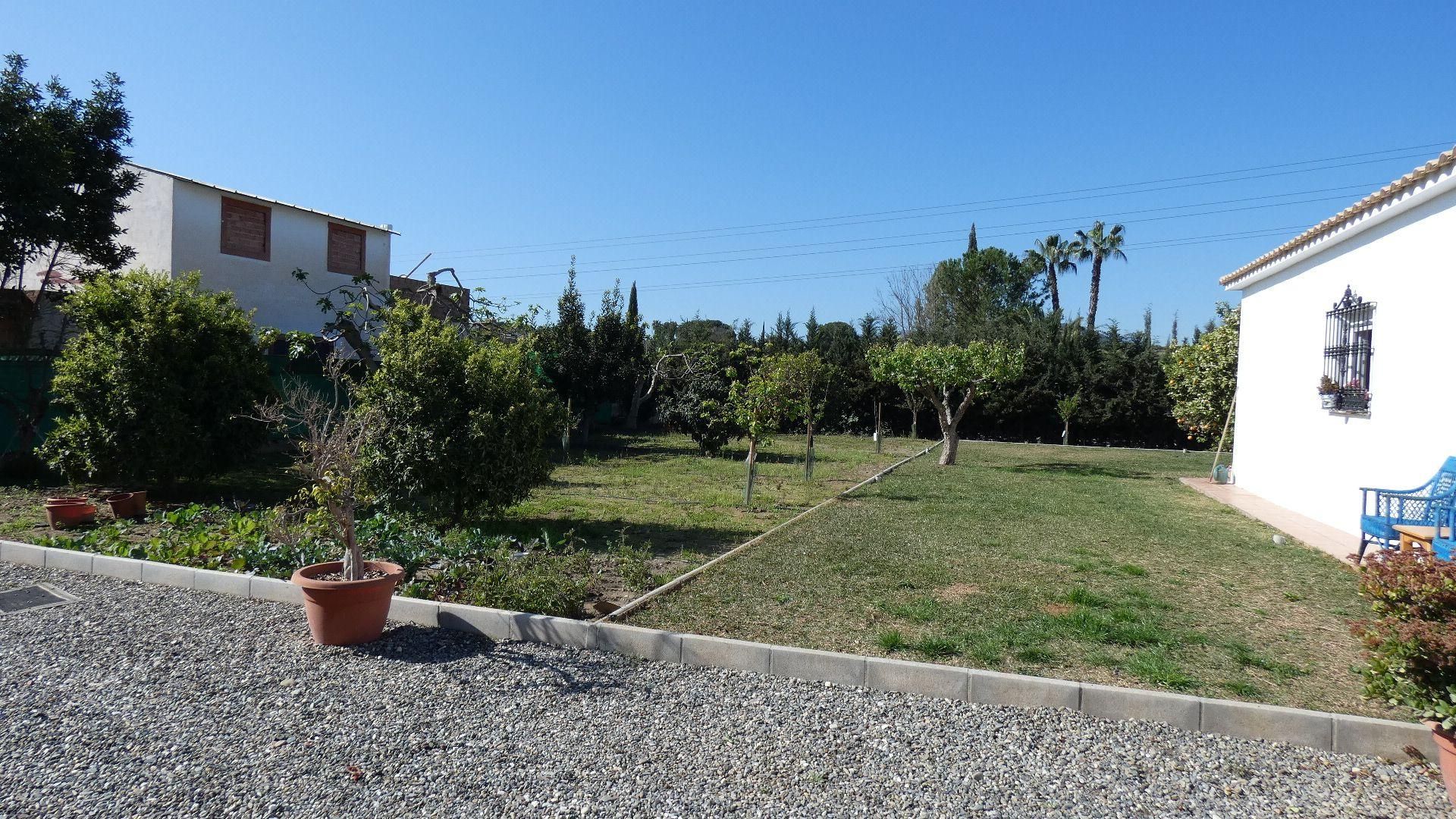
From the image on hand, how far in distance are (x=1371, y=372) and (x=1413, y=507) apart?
1.98 m

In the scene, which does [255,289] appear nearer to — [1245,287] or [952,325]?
[1245,287]

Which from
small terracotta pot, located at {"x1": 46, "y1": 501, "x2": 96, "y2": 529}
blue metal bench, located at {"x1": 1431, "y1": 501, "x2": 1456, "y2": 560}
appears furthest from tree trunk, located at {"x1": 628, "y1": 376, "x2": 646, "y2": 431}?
blue metal bench, located at {"x1": 1431, "y1": 501, "x2": 1456, "y2": 560}

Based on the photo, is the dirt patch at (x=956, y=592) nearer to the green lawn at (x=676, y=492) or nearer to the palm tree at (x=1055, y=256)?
the green lawn at (x=676, y=492)

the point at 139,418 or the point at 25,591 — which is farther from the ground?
the point at 139,418

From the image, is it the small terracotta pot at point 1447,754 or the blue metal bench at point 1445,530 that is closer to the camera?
the small terracotta pot at point 1447,754

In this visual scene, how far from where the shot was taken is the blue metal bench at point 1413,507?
6.79 metres

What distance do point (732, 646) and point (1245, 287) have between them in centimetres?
1247

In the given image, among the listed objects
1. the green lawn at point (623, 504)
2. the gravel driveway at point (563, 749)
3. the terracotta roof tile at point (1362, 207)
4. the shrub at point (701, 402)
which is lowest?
the gravel driveway at point (563, 749)

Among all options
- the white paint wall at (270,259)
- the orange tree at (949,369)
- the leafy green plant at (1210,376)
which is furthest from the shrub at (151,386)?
the leafy green plant at (1210,376)

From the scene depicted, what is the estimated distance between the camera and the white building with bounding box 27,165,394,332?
14.9 meters

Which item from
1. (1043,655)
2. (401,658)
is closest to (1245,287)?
(1043,655)

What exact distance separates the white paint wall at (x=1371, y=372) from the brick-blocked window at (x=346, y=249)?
17635mm

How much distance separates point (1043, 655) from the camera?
15.4ft

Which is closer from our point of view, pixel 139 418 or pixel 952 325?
pixel 139 418
